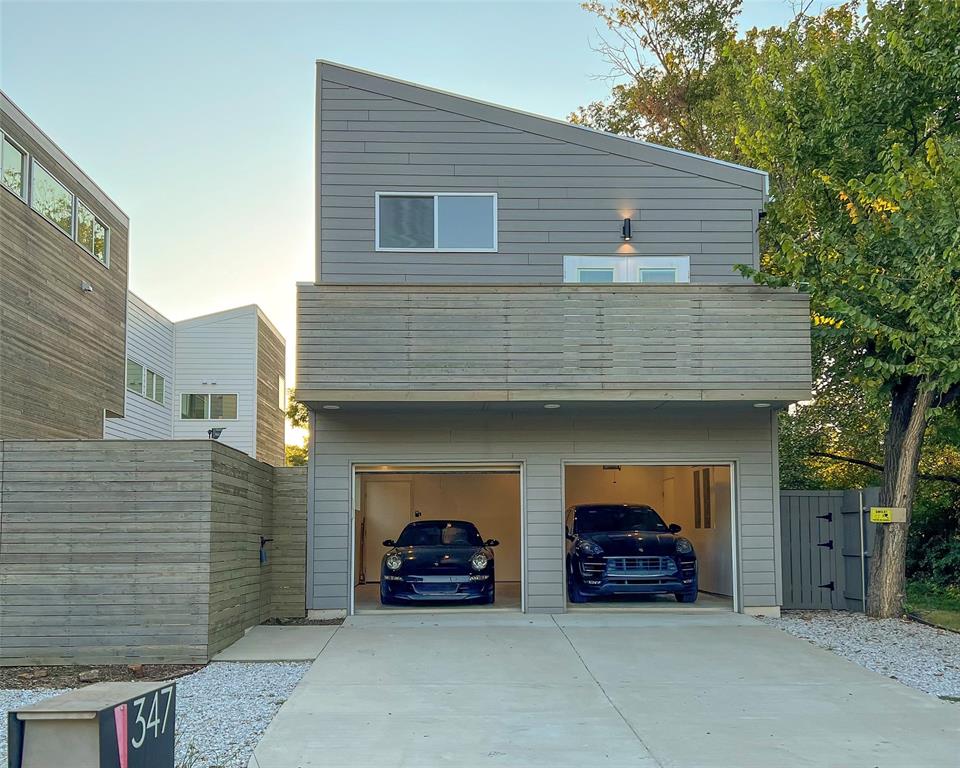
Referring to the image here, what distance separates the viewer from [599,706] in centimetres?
767

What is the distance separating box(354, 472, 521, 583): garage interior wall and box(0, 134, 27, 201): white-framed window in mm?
7863

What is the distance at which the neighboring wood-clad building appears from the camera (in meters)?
13.6

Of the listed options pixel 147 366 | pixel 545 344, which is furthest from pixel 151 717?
pixel 147 366

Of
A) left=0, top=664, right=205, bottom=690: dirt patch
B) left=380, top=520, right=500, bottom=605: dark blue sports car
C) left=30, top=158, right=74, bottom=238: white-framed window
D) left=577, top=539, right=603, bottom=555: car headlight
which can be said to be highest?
left=30, top=158, right=74, bottom=238: white-framed window

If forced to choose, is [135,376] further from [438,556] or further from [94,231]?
[438,556]

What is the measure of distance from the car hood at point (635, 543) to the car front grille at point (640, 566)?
9 cm

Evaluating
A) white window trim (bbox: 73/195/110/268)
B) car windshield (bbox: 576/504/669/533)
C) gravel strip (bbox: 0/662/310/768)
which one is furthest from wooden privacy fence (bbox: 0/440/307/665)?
white window trim (bbox: 73/195/110/268)

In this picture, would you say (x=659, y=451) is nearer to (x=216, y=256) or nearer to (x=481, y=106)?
(x=481, y=106)

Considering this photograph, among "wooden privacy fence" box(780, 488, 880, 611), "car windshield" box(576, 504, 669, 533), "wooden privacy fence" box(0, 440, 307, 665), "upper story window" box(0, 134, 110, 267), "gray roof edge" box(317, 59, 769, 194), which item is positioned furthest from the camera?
"car windshield" box(576, 504, 669, 533)

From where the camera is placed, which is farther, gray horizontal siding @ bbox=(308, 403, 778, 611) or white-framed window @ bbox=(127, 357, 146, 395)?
white-framed window @ bbox=(127, 357, 146, 395)

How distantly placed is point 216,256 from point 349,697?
12.9 m

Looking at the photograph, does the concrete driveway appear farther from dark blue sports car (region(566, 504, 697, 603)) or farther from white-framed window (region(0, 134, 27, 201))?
white-framed window (region(0, 134, 27, 201))

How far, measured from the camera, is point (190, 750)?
6.42 meters

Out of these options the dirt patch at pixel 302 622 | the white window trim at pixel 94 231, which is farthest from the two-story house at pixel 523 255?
the white window trim at pixel 94 231
